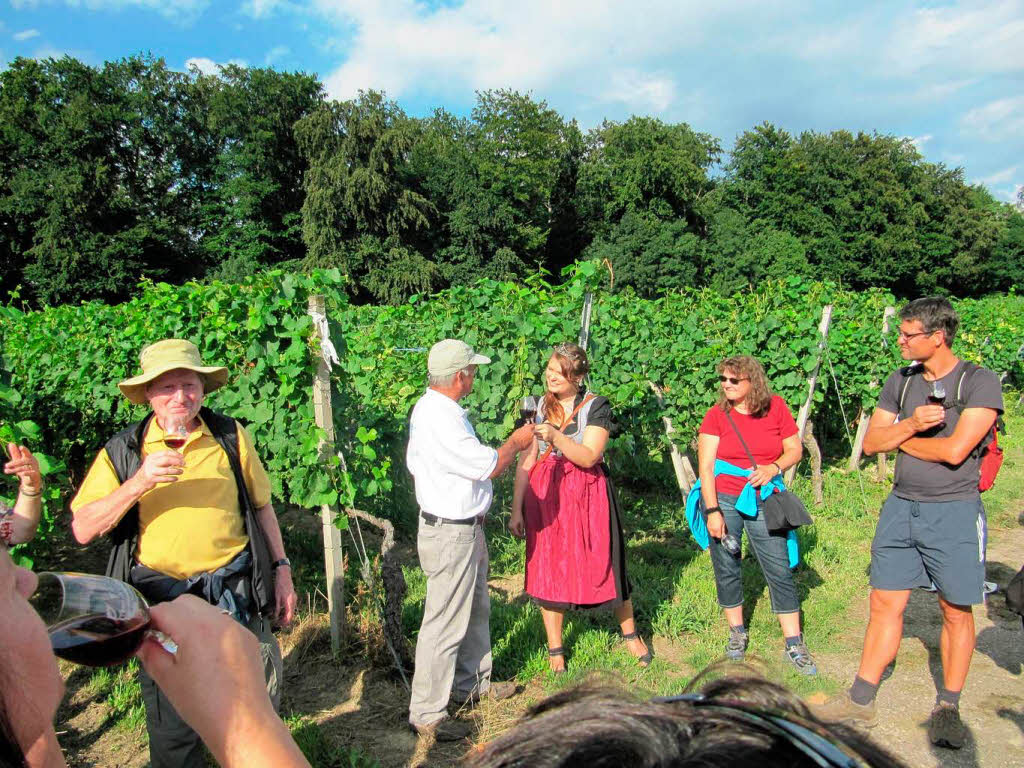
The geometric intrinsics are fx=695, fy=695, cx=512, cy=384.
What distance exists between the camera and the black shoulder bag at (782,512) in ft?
12.2

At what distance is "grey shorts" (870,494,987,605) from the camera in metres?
3.00

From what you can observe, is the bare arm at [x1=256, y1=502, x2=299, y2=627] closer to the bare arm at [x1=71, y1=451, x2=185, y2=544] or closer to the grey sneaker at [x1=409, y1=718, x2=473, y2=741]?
the bare arm at [x1=71, y1=451, x2=185, y2=544]

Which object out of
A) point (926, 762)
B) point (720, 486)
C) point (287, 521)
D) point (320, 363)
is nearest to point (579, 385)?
point (720, 486)

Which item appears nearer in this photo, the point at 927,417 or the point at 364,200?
the point at 927,417

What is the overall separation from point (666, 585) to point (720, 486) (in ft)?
4.47

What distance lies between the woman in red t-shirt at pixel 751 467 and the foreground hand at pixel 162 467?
107 inches

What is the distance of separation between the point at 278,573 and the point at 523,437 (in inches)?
48.0

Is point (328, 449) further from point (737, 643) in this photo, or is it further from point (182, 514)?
point (737, 643)

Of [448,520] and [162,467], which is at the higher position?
[162,467]

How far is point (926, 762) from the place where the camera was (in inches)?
120

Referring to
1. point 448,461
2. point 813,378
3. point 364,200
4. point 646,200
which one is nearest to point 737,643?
point 448,461

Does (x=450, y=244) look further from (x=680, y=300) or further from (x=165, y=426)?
(x=165, y=426)

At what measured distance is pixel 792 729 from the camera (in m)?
0.64

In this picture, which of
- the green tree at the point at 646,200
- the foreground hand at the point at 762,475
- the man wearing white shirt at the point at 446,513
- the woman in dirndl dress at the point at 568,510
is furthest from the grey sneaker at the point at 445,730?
the green tree at the point at 646,200
